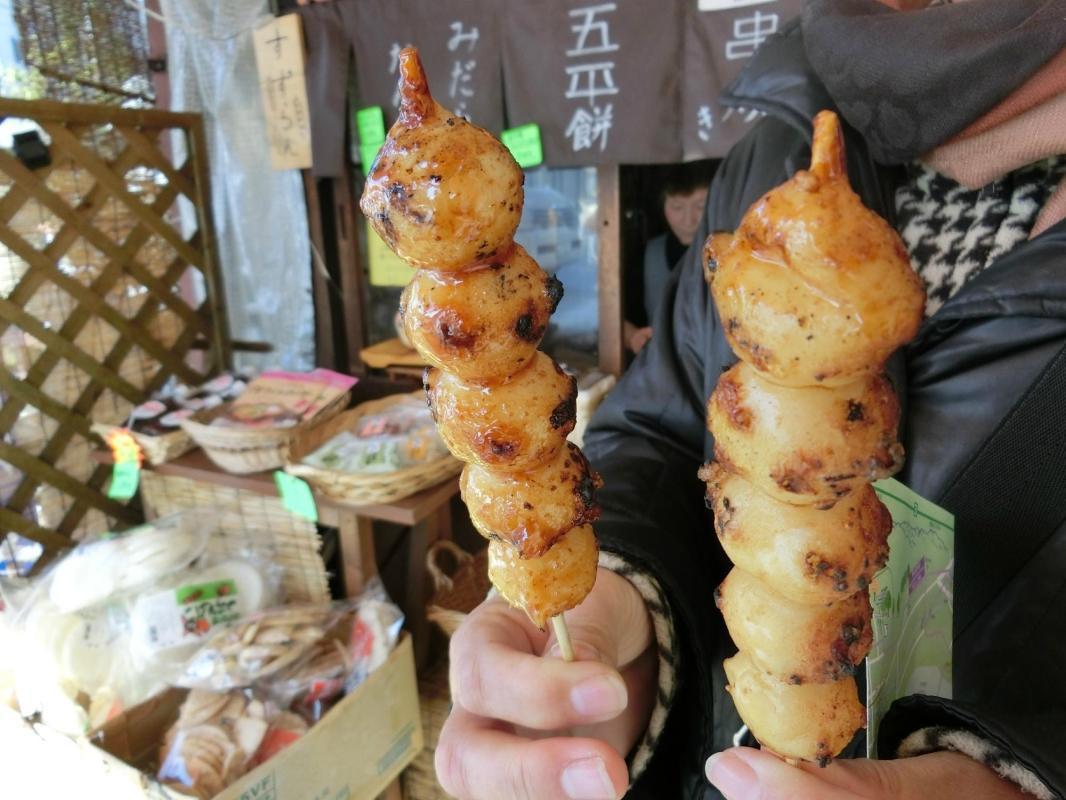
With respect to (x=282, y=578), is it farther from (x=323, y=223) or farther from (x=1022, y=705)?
(x=1022, y=705)

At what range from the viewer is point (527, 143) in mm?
3221

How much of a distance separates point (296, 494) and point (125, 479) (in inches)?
43.6

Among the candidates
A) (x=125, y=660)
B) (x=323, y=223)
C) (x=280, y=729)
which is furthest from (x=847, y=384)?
(x=323, y=223)

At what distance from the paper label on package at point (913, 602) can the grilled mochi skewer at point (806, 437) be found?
14 centimetres

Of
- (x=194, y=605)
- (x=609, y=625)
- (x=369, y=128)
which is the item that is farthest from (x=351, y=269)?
(x=609, y=625)

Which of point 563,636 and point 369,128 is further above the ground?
point 369,128

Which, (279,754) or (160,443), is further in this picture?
(160,443)

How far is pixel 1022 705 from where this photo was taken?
1057 mm

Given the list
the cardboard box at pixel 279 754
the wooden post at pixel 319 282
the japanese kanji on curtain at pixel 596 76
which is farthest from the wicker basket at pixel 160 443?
the japanese kanji on curtain at pixel 596 76

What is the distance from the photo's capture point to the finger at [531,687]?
0.92 m

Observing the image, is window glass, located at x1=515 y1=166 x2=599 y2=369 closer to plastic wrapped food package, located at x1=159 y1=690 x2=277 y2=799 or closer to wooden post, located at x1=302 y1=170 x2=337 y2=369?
wooden post, located at x1=302 y1=170 x2=337 y2=369

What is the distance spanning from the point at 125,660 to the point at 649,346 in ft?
7.60

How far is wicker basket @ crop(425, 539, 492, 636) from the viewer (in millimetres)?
2938

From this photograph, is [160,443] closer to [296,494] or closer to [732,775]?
[296,494]
